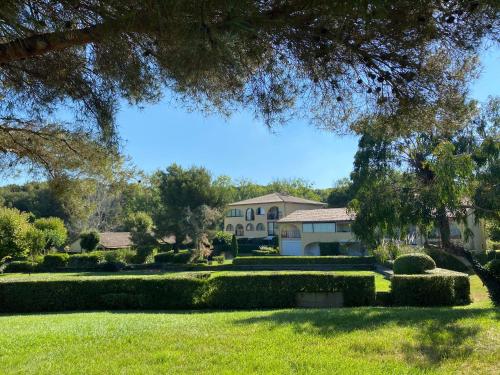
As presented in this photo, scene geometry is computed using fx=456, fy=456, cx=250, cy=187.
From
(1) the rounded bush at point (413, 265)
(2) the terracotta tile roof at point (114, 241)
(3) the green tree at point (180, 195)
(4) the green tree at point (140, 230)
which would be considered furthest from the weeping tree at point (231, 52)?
(2) the terracotta tile roof at point (114, 241)

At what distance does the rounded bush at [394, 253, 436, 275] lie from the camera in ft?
53.6

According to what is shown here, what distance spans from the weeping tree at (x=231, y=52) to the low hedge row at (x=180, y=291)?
9.62 m

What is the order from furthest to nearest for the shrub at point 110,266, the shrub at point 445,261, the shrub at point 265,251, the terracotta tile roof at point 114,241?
the terracotta tile roof at point 114,241, the shrub at point 265,251, the shrub at point 110,266, the shrub at point 445,261

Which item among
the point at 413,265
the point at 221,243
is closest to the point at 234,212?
the point at 221,243

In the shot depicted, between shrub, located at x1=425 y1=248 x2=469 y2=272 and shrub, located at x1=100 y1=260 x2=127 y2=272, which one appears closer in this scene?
shrub, located at x1=425 y1=248 x2=469 y2=272

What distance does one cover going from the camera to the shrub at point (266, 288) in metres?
14.5

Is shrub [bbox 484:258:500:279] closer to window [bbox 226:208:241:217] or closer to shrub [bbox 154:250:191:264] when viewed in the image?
shrub [bbox 154:250:191:264]

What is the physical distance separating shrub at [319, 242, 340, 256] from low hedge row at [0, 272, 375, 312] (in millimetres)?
31298

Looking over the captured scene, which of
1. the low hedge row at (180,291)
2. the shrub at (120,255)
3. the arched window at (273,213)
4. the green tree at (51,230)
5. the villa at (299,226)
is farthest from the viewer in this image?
the arched window at (273,213)

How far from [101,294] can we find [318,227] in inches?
1417

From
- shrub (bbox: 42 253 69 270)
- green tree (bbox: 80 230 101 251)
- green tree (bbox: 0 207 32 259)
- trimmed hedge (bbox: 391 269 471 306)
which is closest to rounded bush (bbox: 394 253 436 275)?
trimmed hedge (bbox: 391 269 471 306)

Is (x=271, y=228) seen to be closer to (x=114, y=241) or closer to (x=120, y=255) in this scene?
(x=114, y=241)

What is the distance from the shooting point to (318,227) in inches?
1928

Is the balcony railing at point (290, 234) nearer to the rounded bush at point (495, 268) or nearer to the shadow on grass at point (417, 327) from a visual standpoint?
the rounded bush at point (495, 268)
